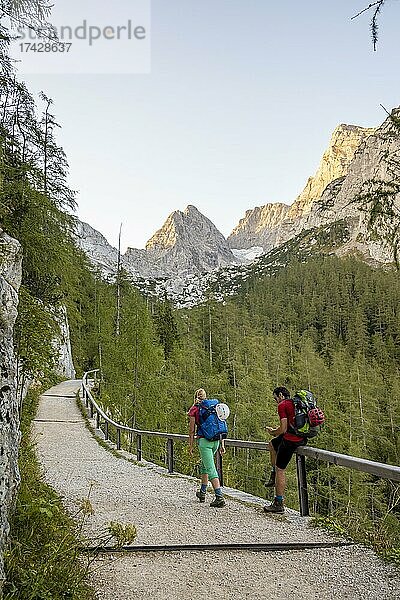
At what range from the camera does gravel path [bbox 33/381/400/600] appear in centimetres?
393

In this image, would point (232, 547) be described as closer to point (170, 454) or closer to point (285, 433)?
point (285, 433)

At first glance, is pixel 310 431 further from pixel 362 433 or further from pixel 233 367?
pixel 233 367

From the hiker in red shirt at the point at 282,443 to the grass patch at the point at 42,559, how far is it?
227 cm

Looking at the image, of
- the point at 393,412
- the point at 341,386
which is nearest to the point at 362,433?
the point at 393,412

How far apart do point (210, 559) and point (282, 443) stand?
1.67 m

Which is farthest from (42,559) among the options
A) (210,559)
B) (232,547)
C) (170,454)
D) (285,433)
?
(170,454)

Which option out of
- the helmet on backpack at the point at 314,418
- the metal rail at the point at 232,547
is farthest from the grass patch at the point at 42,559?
the helmet on backpack at the point at 314,418

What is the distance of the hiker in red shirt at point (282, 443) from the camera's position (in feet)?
18.7

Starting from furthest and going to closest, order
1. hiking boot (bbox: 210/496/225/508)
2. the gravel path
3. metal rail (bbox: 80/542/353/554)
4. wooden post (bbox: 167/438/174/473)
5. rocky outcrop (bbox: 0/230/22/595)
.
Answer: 1. wooden post (bbox: 167/438/174/473)
2. hiking boot (bbox: 210/496/225/508)
3. metal rail (bbox: 80/542/353/554)
4. the gravel path
5. rocky outcrop (bbox: 0/230/22/595)

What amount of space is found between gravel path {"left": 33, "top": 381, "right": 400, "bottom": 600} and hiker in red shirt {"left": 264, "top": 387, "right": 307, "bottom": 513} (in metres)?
0.25

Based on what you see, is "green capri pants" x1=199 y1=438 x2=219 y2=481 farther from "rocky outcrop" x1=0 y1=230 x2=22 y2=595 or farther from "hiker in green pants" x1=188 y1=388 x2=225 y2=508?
"rocky outcrop" x1=0 y1=230 x2=22 y2=595

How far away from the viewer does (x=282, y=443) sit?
232 inches

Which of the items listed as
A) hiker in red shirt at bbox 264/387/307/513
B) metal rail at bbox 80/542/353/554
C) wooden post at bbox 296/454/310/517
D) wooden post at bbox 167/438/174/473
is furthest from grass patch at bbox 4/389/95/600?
wooden post at bbox 167/438/174/473

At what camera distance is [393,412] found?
45.5 metres
